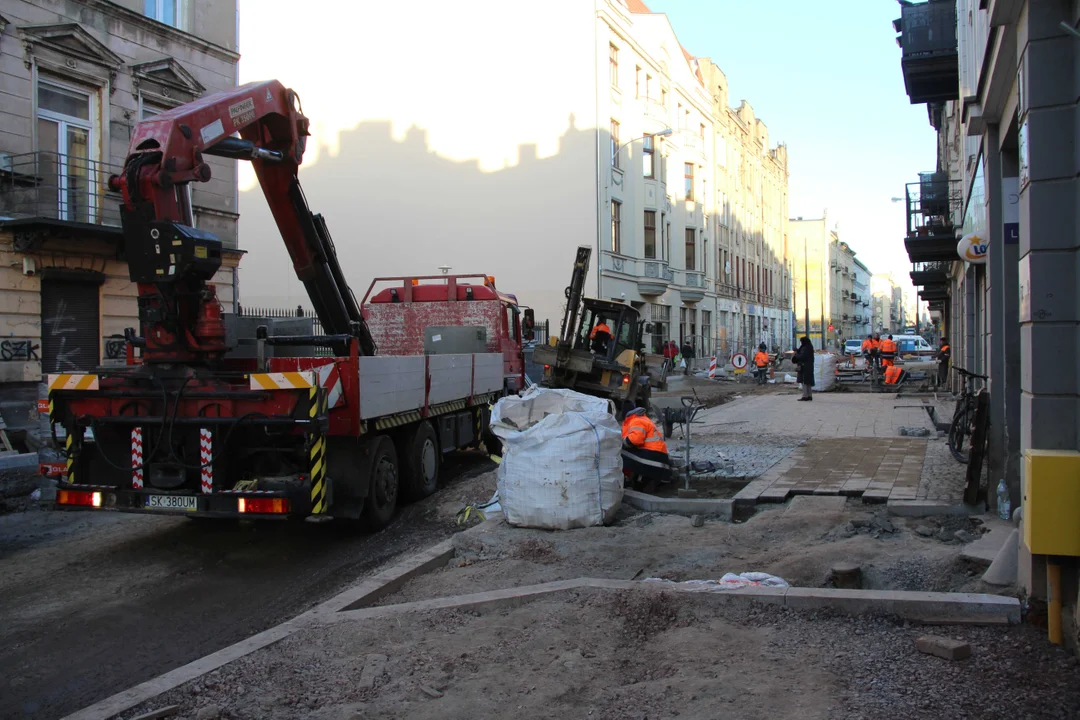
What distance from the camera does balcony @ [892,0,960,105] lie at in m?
15.4

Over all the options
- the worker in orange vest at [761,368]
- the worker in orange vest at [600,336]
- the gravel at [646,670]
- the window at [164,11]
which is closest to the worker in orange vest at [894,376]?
the worker in orange vest at [761,368]

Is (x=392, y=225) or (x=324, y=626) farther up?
(x=392, y=225)

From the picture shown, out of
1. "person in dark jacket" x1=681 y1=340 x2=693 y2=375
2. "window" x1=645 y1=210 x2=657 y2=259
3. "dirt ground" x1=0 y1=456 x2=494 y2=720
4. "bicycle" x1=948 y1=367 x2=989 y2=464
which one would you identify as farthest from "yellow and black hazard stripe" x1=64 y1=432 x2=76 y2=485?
"person in dark jacket" x1=681 y1=340 x2=693 y2=375

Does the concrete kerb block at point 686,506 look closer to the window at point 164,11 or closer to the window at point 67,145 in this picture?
the window at point 67,145

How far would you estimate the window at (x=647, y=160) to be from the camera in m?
38.5

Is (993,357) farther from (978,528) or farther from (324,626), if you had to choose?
(324,626)

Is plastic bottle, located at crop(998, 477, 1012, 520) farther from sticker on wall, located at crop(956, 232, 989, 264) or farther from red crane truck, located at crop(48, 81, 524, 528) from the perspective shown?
red crane truck, located at crop(48, 81, 524, 528)

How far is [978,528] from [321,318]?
7397mm

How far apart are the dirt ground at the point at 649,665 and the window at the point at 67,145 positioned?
519 inches

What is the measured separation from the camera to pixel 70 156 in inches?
609

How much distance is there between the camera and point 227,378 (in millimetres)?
7578

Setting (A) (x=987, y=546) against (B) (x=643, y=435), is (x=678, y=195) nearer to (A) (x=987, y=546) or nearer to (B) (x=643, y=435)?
(B) (x=643, y=435)

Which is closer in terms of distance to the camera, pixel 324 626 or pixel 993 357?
pixel 324 626

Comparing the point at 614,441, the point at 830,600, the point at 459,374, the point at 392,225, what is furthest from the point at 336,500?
the point at 392,225
